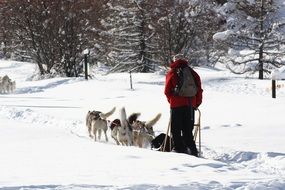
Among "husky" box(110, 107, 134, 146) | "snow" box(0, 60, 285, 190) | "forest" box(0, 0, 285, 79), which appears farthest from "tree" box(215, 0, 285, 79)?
"husky" box(110, 107, 134, 146)

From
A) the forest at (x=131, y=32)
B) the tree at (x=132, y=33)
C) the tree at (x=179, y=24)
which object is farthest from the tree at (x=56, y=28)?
the tree at (x=179, y=24)

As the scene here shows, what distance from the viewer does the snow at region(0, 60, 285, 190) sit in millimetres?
5941

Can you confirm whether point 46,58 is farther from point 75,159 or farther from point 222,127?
point 75,159

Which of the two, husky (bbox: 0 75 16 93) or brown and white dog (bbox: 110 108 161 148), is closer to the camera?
brown and white dog (bbox: 110 108 161 148)

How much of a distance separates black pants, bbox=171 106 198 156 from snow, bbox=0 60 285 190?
421 millimetres

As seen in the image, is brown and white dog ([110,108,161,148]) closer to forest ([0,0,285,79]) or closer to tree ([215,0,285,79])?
tree ([215,0,285,79])

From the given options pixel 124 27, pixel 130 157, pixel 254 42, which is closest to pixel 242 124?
pixel 130 157

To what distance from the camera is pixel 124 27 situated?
3319 cm

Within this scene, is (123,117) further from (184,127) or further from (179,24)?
(179,24)

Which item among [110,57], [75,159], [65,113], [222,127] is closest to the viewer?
[75,159]

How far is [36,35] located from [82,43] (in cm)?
256

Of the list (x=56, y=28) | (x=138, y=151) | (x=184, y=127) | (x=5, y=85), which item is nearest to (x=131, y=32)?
(x=56, y=28)

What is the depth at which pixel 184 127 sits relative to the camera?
845cm

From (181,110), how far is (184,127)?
27 cm
